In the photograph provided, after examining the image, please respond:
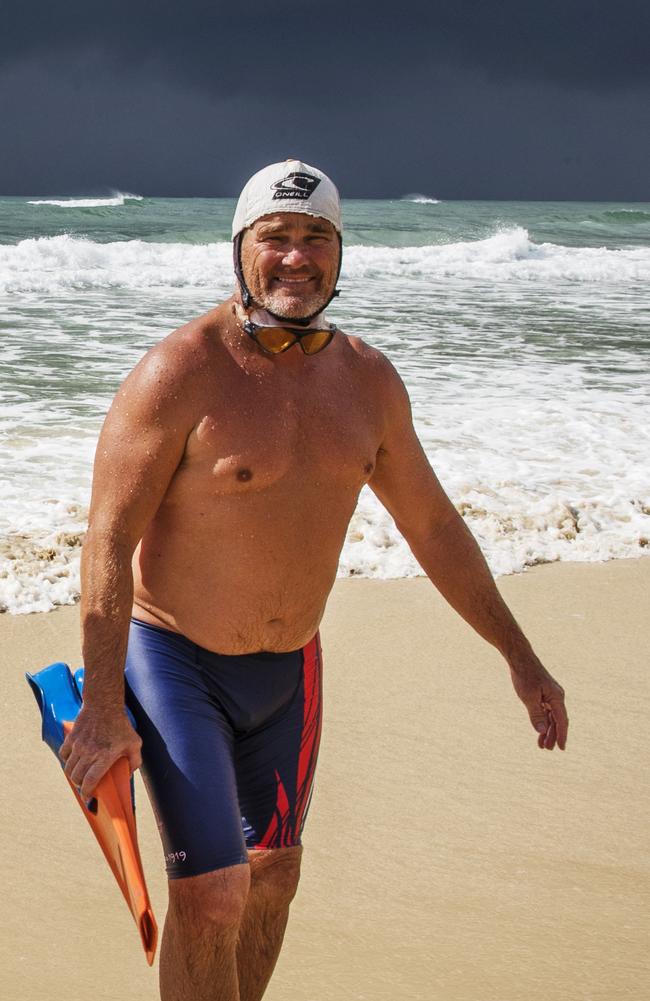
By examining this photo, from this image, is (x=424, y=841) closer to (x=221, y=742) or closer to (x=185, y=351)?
(x=221, y=742)

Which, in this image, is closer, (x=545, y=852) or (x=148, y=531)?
(x=148, y=531)

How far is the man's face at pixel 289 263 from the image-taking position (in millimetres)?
2281

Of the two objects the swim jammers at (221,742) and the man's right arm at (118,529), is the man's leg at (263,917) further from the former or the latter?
the man's right arm at (118,529)

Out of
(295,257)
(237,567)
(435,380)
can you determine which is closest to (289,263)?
(295,257)

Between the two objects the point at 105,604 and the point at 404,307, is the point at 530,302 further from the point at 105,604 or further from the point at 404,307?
the point at 105,604

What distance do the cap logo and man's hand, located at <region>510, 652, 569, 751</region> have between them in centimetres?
110

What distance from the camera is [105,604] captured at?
6.83 ft

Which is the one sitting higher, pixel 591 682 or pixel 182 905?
pixel 182 905

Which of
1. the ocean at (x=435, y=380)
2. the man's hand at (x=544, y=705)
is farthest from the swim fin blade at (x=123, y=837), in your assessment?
the ocean at (x=435, y=380)

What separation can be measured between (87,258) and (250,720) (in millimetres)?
19812

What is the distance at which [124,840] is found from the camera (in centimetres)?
198

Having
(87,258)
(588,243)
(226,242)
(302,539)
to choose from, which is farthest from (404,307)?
(588,243)

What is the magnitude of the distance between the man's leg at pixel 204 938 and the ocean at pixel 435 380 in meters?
2.80

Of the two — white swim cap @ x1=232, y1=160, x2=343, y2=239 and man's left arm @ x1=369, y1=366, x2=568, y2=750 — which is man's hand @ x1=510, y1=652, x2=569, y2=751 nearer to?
man's left arm @ x1=369, y1=366, x2=568, y2=750
